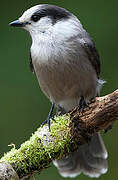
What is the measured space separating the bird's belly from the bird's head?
1.40 feet

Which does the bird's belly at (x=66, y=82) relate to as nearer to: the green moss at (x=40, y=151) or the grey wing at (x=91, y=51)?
the grey wing at (x=91, y=51)

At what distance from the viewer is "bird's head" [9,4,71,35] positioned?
515cm

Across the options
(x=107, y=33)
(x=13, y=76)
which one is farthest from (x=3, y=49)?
(x=107, y=33)

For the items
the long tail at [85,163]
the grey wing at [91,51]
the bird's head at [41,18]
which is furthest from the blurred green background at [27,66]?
the bird's head at [41,18]

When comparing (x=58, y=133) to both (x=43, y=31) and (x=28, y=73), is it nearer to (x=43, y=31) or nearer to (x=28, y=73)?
(x=43, y=31)

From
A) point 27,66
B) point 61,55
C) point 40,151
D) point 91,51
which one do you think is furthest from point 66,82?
point 27,66

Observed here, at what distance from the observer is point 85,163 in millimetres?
5637

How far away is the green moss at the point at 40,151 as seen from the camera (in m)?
4.35

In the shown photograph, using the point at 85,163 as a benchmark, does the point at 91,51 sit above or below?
above

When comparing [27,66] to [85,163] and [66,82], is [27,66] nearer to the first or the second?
[66,82]

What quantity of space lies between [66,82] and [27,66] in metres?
1.77

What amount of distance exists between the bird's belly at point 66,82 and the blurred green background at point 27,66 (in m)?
1.36

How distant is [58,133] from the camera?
15.0 ft

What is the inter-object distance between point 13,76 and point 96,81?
1766 millimetres
